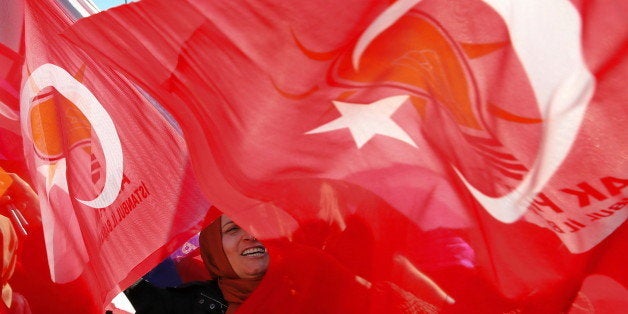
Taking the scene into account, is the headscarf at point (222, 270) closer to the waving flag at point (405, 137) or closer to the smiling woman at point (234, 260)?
the smiling woman at point (234, 260)

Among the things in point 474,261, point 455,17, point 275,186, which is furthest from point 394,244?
point 455,17

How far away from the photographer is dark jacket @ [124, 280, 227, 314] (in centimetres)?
307

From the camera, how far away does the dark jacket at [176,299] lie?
10.1 feet

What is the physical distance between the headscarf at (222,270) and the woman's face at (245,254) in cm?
2

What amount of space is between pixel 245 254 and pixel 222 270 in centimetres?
11

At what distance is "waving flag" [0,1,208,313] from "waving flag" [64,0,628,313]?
1.00 ft

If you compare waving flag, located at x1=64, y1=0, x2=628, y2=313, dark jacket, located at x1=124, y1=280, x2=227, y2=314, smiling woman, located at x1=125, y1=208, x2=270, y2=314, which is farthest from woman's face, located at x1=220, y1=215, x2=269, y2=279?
waving flag, located at x1=64, y1=0, x2=628, y2=313

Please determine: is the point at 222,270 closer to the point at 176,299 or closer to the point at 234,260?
the point at 234,260

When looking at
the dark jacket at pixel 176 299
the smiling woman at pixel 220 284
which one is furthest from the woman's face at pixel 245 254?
the dark jacket at pixel 176 299

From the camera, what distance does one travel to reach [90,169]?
2955 millimetres

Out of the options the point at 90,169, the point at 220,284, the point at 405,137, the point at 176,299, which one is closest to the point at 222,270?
the point at 220,284

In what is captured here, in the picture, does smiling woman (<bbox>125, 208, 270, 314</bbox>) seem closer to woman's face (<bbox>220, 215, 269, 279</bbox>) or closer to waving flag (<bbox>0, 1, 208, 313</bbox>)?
woman's face (<bbox>220, 215, 269, 279</bbox>)

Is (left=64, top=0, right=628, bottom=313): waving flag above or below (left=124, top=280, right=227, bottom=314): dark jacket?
above

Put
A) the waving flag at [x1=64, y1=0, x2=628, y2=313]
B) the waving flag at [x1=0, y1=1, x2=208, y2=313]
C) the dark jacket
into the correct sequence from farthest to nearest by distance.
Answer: the dark jacket
the waving flag at [x1=0, y1=1, x2=208, y2=313]
the waving flag at [x1=64, y1=0, x2=628, y2=313]
